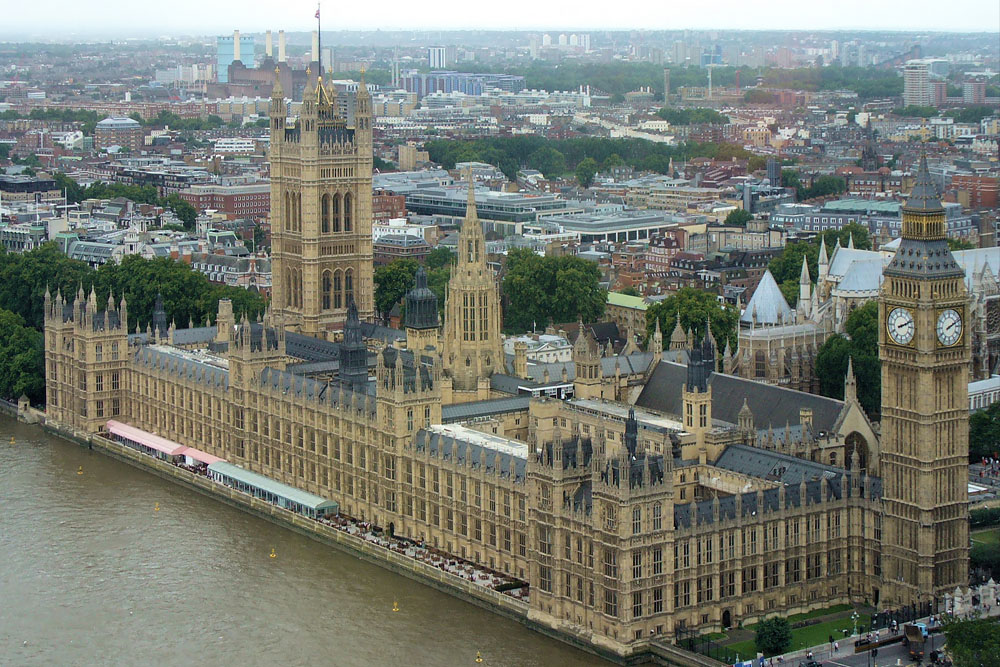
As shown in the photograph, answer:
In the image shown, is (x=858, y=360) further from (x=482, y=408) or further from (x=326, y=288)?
(x=326, y=288)

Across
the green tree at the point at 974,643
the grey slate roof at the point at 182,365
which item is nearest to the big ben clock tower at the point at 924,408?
the green tree at the point at 974,643

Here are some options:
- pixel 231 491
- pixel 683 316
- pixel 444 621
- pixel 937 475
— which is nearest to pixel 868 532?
pixel 937 475

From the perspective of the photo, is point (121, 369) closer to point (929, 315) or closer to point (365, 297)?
point (365, 297)

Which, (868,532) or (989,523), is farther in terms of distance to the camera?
(989,523)

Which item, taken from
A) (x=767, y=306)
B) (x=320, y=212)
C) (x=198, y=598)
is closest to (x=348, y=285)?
(x=320, y=212)

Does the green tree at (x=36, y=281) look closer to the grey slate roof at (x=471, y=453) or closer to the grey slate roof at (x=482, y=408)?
the grey slate roof at (x=482, y=408)
